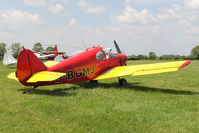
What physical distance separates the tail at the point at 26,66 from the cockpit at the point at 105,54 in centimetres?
354

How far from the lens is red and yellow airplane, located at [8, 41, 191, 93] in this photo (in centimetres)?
741

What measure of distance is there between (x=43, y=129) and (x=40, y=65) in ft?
13.9

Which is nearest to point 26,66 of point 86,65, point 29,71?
point 29,71

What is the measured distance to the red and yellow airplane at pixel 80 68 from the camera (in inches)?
292

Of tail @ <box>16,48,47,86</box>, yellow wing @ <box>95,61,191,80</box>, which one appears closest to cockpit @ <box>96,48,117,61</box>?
yellow wing @ <box>95,61,191,80</box>

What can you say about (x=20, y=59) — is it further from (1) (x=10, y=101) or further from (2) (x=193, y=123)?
(2) (x=193, y=123)

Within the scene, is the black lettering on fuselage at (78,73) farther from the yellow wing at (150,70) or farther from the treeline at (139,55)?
the treeline at (139,55)

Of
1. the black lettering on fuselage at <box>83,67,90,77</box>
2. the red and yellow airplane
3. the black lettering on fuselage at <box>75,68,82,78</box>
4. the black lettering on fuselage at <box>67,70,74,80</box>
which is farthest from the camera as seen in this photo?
the black lettering on fuselage at <box>83,67,90,77</box>

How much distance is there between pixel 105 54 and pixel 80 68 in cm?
209

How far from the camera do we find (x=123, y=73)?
923cm

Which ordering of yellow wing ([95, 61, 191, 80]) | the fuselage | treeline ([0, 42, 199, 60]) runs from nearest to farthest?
yellow wing ([95, 61, 191, 80]) → the fuselage → treeline ([0, 42, 199, 60])

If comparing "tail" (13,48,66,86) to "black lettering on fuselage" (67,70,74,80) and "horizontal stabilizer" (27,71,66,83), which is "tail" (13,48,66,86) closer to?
"horizontal stabilizer" (27,71,66,83)

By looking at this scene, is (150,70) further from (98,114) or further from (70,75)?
(98,114)

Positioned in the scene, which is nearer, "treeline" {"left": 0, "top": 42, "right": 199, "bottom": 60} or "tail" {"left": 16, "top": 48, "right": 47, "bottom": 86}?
"tail" {"left": 16, "top": 48, "right": 47, "bottom": 86}
